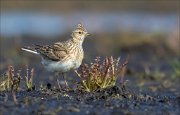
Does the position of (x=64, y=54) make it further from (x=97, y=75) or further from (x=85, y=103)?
(x=85, y=103)

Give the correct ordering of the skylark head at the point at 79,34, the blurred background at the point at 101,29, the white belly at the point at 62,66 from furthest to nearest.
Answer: the blurred background at the point at 101,29, the skylark head at the point at 79,34, the white belly at the point at 62,66

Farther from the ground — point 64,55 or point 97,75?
point 64,55

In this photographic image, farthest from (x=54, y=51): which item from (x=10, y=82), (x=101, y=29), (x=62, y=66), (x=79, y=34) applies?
(x=101, y=29)

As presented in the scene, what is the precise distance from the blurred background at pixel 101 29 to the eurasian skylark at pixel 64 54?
95.6 inches

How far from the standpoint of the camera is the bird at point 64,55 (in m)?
10.6

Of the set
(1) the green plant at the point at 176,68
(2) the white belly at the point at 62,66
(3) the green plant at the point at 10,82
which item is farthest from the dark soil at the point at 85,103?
(1) the green plant at the point at 176,68

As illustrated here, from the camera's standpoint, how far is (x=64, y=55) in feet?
35.1

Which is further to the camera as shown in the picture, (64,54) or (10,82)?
(64,54)

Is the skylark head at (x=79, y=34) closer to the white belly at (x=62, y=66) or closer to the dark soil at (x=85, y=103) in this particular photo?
the white belly at (x=62, y=66)

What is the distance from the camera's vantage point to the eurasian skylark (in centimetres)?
1058

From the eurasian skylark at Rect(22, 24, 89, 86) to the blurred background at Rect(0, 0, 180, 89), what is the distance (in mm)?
2429

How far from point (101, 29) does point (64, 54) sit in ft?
42.7

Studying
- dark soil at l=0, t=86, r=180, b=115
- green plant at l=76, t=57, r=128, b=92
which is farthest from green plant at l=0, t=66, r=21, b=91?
green plant at l=76, t=57, r=128, b=92

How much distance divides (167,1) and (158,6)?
48 centimetres
